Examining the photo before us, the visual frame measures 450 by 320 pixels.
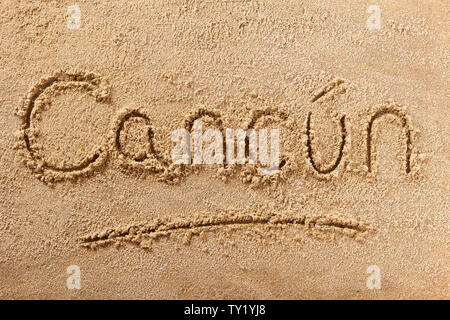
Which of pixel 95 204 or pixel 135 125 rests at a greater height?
pixel 135 125

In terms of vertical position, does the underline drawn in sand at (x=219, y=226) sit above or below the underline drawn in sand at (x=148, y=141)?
below

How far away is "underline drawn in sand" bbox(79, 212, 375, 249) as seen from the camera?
1.22 metres

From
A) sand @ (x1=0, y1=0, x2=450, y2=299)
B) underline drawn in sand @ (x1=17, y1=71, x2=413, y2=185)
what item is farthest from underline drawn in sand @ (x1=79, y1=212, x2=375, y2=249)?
underline drawn in sand @ (x1=17, y1=71, x2=413, y2=185)

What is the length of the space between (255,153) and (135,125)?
1.31 feet

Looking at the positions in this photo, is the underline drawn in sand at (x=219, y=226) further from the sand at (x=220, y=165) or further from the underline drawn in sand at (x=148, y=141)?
the underline drawn in sand at (x=148, y=141)

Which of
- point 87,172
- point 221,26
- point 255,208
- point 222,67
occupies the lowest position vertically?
point 255,208

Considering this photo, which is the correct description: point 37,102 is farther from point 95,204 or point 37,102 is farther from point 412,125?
point 412,125

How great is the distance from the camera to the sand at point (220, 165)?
1217 millimetres

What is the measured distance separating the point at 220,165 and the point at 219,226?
194mm

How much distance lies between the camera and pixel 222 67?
1277mm

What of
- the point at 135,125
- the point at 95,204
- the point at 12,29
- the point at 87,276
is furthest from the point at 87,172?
the point at 12,29

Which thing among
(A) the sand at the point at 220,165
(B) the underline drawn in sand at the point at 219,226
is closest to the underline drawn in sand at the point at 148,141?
(A) the sand at the point at 220,165

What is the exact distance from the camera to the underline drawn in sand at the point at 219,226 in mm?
1222

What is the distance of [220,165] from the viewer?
1.24m
